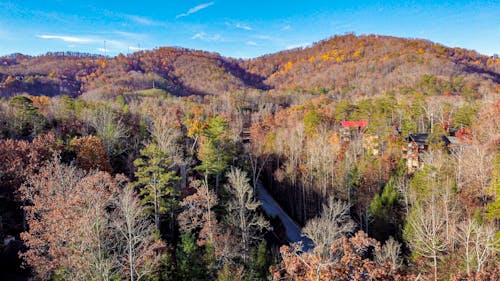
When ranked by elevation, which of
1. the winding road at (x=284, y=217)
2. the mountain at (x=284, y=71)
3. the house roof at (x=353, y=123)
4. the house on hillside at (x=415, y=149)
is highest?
the mountain at (x=284, y=71)

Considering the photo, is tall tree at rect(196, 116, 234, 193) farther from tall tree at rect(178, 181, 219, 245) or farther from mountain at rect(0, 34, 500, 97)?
mountain at rect(0, 34, 500, 97)

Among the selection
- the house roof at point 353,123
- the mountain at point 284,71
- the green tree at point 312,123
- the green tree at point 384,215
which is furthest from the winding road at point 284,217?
the mountain at point 284,71

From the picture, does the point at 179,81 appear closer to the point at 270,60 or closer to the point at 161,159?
the point at 270,60

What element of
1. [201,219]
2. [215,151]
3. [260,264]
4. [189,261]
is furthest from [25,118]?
[260,264]

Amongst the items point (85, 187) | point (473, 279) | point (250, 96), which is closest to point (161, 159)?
point (85, 187)

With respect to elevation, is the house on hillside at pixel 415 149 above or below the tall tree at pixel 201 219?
above

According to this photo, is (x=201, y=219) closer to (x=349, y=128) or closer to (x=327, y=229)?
(x=327, y=229)

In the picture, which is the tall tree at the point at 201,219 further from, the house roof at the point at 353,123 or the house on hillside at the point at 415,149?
the house roof at the point at 353,123
